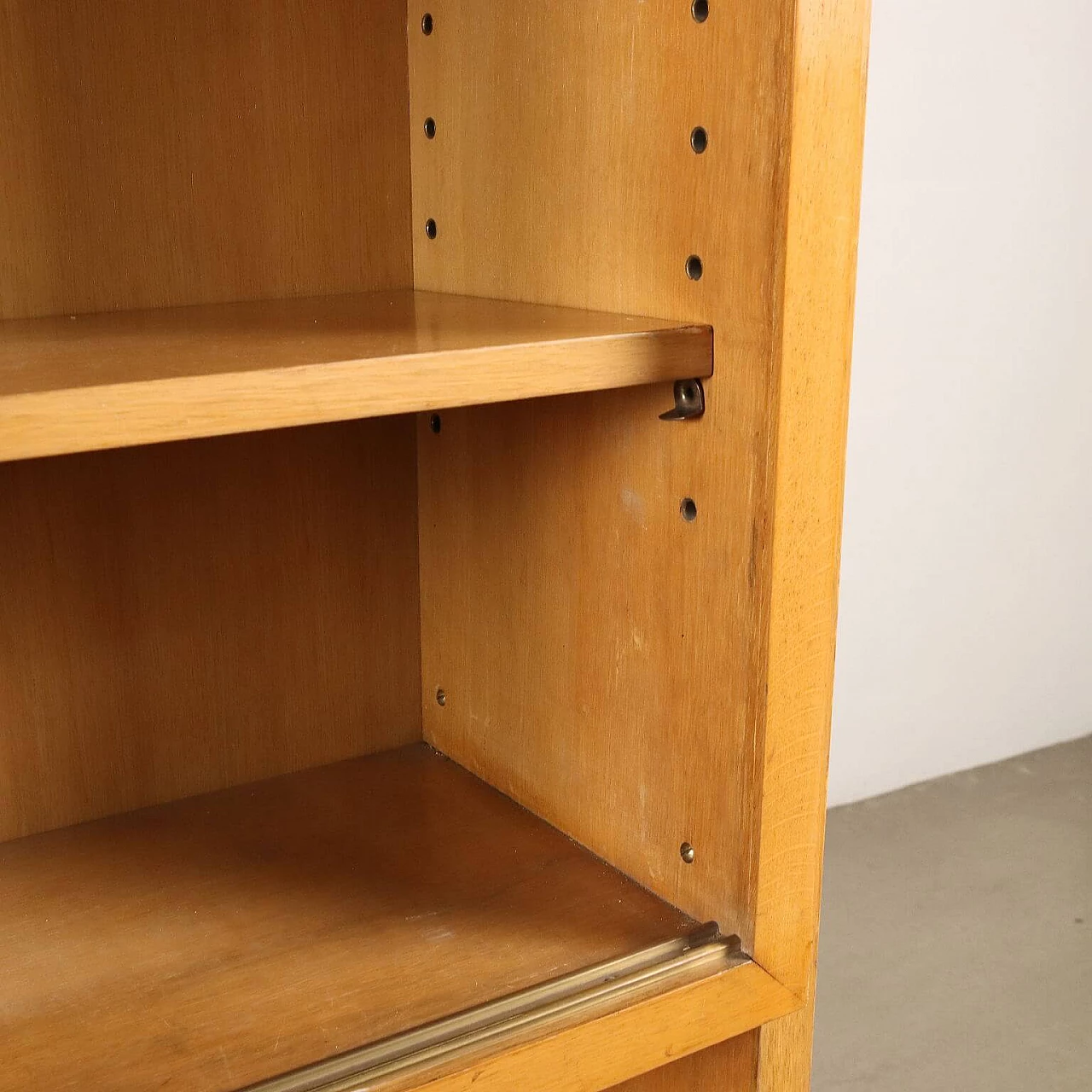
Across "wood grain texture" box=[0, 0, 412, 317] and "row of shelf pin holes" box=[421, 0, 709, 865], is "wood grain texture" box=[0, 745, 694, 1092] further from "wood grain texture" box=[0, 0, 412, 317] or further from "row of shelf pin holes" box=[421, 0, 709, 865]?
"wood grain texture" box=[0, 0, 412, 317]

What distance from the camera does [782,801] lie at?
24.3 inches

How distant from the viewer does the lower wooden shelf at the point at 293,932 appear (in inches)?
22.9

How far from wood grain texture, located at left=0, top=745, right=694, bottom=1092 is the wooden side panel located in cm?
4

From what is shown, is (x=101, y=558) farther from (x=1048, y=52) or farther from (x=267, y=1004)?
(x=1048, y=52)

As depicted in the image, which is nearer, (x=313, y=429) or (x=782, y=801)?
(x=782, y=801)

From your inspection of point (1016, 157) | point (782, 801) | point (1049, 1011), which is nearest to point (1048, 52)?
point (1016, 157)

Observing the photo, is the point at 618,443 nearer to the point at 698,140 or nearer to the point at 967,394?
the point at 698,140

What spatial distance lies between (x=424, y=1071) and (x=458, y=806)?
248mm

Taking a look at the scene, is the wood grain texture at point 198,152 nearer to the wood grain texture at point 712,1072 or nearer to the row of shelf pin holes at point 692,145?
the row of shelf pin holes at point 692,145

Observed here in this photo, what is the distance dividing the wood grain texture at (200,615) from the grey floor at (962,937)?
100 cm

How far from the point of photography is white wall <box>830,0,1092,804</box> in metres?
2.03

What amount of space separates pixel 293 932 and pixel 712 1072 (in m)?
0.22

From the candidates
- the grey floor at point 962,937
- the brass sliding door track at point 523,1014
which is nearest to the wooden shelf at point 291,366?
the brass sliding door track at point 523,1014

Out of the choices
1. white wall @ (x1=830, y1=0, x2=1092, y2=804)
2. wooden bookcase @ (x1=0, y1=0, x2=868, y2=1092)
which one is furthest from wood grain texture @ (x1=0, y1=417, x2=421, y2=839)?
white wall @ (x1=830, y1=0, x2=1092, y2=804)
